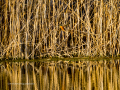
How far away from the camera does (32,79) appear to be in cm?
557

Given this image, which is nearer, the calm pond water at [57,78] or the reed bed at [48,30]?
the calm pond water at [57,78]

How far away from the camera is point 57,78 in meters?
5.62

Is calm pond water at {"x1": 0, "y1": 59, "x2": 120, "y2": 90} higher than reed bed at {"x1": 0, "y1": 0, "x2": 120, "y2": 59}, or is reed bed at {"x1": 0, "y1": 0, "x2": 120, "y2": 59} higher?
reed bed at {"x1": 0, "y1": 0, "x2": 120, "y2": 59}

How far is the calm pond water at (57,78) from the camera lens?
4.82m

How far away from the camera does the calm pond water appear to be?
15.8 feet

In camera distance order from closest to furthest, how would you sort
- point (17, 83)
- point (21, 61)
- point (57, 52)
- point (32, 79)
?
point (17, 83) → point (32, 79) → point (21, 61) → point (57, 52)

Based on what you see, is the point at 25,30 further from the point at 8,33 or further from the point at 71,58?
the point at 71,58

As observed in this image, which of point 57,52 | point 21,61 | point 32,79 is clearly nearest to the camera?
point 32,79

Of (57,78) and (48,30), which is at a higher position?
(48,30)

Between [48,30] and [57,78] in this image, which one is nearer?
[57,78]

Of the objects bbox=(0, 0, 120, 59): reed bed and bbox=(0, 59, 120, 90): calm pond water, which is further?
bbox=(0, 0, 120, 59): reed bed

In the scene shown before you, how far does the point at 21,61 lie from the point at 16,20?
3.33 feet

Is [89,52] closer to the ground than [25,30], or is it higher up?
closer to the ground

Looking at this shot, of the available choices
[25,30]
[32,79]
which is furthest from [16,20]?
[32,79]
